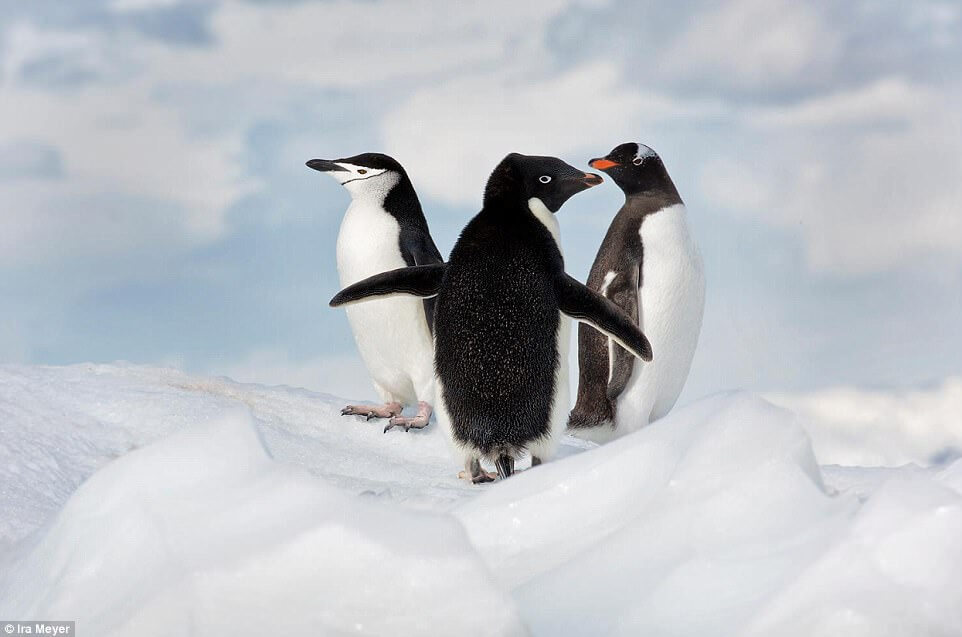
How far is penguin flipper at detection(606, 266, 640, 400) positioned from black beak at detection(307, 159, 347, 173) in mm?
1313

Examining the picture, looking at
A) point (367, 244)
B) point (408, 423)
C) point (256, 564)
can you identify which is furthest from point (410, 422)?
point (256, 564)

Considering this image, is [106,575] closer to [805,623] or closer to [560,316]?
[805,623]

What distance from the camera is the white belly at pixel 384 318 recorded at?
4367mm

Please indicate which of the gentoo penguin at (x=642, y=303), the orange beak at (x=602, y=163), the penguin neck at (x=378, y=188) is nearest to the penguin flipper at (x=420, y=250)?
the penguin neck at (x=378, y=188)

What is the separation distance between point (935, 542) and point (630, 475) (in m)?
0.54

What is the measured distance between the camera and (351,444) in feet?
13.9

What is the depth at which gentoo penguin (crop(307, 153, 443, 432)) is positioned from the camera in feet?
14.3

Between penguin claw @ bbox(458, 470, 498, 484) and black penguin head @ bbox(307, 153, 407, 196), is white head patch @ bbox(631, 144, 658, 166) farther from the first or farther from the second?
penguin claw @ bbox(458, 470, 498, 484)

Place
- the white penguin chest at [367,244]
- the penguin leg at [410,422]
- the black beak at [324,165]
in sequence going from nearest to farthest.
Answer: the penguin leg at [410,422] < the white penguin chest at [367,244] < the black beak at [324,165]

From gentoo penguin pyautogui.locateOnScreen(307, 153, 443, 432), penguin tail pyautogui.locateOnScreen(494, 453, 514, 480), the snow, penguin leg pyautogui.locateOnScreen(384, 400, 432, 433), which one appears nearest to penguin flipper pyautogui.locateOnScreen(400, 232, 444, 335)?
gentoo penguin pyautogui.locateOnScreen(307, 153, 443, 432)

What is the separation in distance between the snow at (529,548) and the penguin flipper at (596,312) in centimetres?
126

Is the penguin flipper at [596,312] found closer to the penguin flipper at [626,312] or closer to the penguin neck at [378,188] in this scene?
the penguin flipper at [626,312]

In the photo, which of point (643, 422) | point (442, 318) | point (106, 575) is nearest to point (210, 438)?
point (106, 575)

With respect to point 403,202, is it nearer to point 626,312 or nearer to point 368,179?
point 368,179
